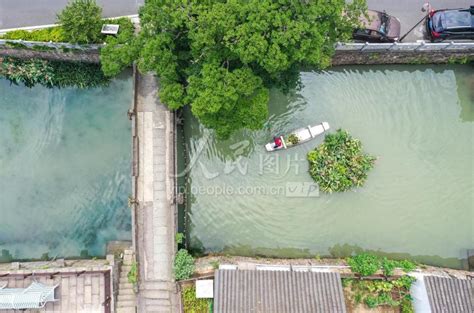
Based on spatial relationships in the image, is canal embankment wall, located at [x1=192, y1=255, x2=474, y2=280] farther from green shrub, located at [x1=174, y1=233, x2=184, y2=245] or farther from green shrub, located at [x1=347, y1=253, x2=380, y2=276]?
green shrub, located at [x1=174, y1=233, x2=184, y2=245]

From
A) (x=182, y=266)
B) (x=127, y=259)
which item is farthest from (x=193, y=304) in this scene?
(x=127, y=259)

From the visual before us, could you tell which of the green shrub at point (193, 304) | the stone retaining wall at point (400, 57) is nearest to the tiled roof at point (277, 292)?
the green shrub at point (193, 304)

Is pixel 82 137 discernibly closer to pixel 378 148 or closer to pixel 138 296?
pixel 138 296

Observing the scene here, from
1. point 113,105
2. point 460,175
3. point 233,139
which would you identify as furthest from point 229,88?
point 460,175

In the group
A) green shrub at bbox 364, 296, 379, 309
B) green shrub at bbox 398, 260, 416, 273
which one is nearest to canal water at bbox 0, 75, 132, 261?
green shrub at bbox 364, 296, 379, 309

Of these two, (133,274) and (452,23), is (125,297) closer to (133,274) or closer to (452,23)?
(133,274)
